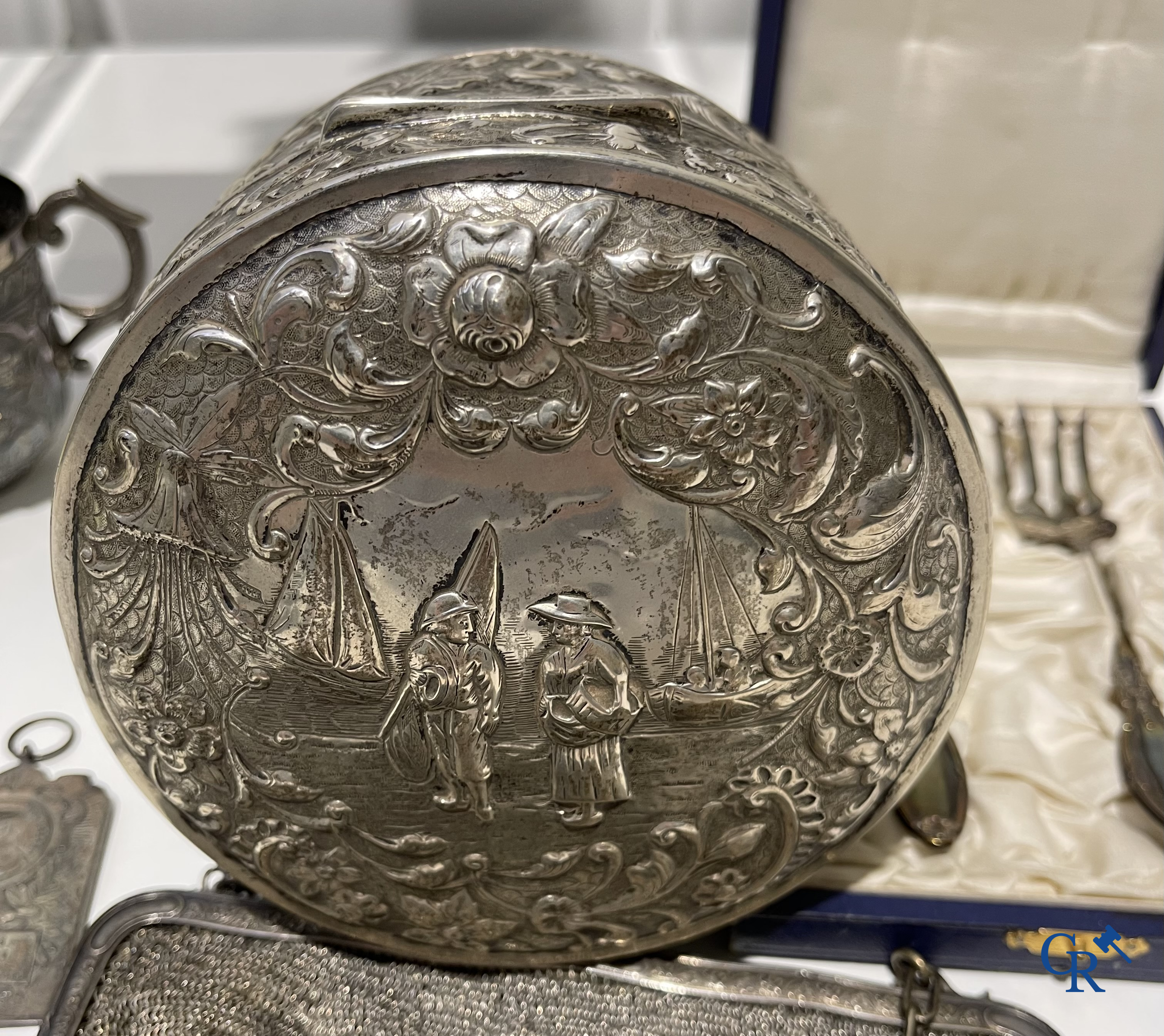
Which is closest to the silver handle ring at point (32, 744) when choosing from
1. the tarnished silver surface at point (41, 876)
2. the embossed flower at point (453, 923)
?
the tarnished silver surface at point (41, 876)

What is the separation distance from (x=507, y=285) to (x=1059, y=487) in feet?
3.15

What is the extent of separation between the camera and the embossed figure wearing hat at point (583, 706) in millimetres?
744

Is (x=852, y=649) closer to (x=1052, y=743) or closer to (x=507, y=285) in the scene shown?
(x=507, y=285)

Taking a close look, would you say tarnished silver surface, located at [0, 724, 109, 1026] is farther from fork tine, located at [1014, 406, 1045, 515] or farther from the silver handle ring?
fork tine, located at [1014, 406, 1045, 515]

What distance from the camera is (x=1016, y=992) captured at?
944mm

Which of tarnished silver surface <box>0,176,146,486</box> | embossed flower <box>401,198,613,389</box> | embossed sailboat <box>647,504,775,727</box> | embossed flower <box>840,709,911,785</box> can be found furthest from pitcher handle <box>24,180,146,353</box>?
embossed flower <box>840,709,911,785</box>

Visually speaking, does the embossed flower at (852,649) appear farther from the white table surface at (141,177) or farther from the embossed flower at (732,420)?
the white table surface at (141,177)

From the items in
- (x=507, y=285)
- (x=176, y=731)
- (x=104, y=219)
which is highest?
(x=507, y=285)

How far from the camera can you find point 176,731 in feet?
2.64

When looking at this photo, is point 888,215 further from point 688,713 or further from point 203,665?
point 203,665

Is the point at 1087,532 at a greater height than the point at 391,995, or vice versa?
the point at 1087,532

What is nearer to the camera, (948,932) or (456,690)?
(456,690)

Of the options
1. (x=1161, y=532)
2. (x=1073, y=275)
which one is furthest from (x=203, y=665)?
(x=1073, y=275)
